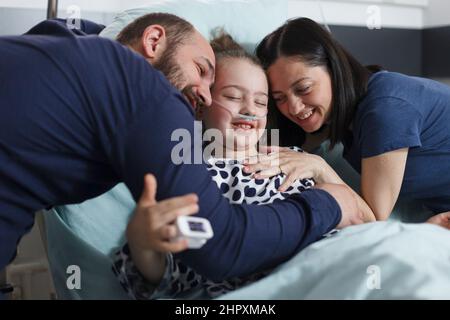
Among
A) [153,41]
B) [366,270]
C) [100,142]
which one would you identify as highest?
[153,41]

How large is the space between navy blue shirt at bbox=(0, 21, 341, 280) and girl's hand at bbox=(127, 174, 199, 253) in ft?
0.18

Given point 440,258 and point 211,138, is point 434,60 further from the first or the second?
point 440,258

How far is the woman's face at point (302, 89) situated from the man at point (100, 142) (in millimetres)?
582

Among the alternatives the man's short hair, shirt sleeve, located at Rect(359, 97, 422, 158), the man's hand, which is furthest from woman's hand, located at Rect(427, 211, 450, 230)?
the man's short hair

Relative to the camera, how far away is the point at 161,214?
75cm

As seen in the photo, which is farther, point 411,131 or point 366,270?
point 411,131

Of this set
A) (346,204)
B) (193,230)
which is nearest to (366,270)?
(346,204)

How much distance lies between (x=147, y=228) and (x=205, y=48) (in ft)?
1.89

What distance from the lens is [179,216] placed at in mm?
737

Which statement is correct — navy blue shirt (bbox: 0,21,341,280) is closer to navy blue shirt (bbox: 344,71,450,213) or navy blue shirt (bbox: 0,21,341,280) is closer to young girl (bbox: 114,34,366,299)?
young girl (bbox: 114,34,366,299)

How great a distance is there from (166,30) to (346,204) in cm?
53

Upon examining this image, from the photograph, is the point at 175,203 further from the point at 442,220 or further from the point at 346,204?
the point at 442,220

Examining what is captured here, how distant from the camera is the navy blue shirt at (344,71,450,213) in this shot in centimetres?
132
